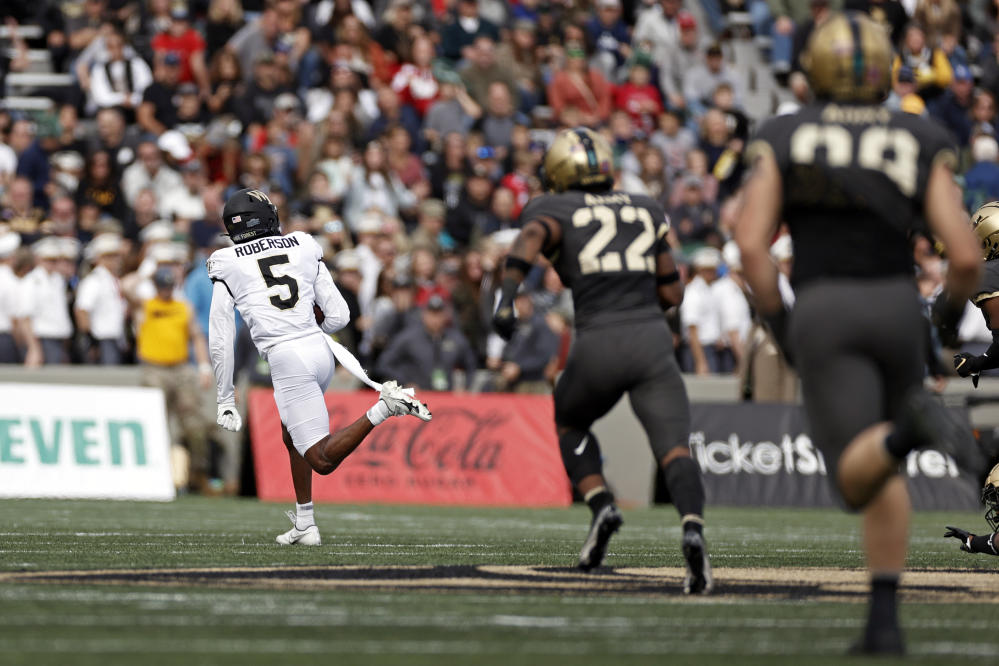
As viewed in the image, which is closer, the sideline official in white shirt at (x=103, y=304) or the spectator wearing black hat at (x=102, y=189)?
the sideline official in white shirt at (x=103, y=304)

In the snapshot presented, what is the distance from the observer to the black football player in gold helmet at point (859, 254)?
222 inches

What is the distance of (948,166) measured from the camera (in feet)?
19.2

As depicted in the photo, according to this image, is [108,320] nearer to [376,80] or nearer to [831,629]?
[376,80]

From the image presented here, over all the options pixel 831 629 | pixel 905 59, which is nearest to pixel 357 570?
pixel 831 629

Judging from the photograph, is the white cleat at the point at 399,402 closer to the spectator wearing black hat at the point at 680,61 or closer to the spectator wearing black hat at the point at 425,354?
the spectator wearing black hat at the point at 425,354

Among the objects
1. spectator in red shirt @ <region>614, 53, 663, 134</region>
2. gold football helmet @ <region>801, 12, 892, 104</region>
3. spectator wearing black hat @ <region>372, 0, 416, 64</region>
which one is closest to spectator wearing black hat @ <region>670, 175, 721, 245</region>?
spectator in red shirt @ <region>614, 53, 663, 134</region>

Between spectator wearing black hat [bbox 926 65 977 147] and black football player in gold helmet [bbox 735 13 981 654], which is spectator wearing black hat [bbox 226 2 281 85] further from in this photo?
black football player in gold helmet [bbox 735 13 981 654]

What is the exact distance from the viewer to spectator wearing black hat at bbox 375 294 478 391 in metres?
17.4

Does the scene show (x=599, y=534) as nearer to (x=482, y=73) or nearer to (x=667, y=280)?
(x=667, y=280)

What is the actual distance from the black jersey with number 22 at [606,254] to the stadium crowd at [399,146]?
8.99 m

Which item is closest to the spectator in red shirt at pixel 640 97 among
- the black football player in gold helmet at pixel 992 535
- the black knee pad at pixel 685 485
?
the black football player in gold helmet at pixel 992 535

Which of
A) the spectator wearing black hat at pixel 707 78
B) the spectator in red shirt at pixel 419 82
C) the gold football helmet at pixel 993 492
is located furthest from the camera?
the spectator wearing black hat at pixel 707 78

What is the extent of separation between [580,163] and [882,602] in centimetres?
333

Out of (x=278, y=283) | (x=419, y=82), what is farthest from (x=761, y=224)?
(x=419, y=82)
